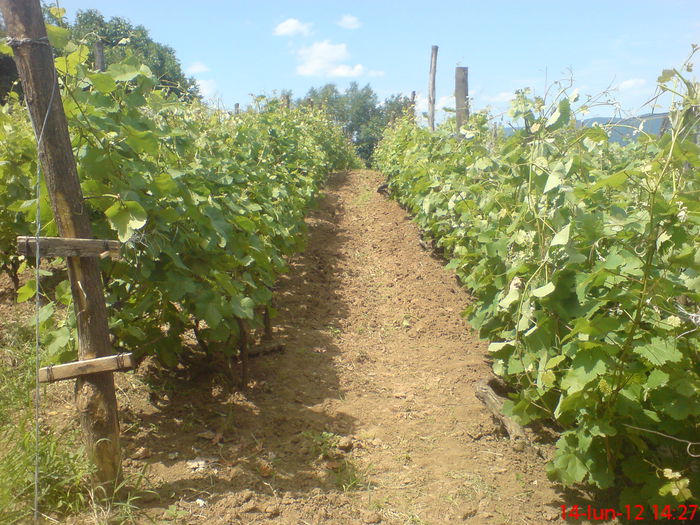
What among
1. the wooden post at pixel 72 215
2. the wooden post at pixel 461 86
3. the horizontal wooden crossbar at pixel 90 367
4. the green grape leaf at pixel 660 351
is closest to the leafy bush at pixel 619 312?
the green grape leaf at pixel 660 351

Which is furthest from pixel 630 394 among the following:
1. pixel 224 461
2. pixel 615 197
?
pixel 224 461

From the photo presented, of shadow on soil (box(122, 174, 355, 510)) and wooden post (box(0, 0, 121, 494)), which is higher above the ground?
wooden post (box(0, 0, 121, 494))

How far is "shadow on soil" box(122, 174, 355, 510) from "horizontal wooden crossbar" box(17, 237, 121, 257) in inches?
42.7

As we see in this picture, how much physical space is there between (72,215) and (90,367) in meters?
0.63

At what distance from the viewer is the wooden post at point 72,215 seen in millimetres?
2053

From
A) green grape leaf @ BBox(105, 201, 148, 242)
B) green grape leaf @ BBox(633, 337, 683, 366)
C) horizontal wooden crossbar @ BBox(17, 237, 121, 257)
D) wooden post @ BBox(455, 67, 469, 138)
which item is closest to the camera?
green grape leaf @ BBox(633, 337, 683, 366)

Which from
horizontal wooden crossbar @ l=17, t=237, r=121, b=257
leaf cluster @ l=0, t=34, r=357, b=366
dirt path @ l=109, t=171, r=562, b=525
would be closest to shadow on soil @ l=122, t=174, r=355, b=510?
dirt path @ l=109, t=171, r=562, b=525

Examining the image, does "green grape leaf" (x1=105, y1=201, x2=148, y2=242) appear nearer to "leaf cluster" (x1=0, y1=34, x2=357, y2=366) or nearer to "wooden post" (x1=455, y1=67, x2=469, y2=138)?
"leaf cluster" (x1=0, y1=34, x2=357, y2=366)

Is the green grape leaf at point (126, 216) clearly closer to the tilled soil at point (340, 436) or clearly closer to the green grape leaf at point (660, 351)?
the tilled soil at point (340, 436)

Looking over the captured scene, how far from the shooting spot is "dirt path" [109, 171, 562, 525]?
2.53m

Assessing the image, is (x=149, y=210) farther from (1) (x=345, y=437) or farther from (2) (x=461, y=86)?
(2) (x=461, y=86)
